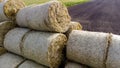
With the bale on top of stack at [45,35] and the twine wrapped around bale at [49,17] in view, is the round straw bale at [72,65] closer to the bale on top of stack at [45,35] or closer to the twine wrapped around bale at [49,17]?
the bale on top of stack at [45,35]

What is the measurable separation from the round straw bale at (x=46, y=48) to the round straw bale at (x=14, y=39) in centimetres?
29

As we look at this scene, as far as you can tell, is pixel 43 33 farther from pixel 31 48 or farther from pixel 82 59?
pixel 82 59

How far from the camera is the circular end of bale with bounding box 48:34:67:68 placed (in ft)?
14.4

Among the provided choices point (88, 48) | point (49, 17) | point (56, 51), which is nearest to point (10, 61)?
point (56, 51)

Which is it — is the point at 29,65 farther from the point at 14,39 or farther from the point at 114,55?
the point at 114,55

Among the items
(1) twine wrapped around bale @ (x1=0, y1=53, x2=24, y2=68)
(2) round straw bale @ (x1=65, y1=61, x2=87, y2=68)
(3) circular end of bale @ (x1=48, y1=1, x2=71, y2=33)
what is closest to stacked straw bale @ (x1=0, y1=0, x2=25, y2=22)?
(1) twine wrapped around bale @ (x1=0, y1=53, x2=24, y2=68)

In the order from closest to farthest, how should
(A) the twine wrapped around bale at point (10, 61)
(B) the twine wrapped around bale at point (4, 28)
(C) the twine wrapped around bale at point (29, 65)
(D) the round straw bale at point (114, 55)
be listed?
(D) the round straw bale at point (114, 55) < (C) the twine wrapped around bale at point (29, 65) < (A) the twine wrapped around bale at point (10, 61) < (B) the twine wrapped around bale at point (4, 28)

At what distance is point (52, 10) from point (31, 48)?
87 centimetres

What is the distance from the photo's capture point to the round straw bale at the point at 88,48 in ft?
13.1

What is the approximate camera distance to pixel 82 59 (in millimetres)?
4199

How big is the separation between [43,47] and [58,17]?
25.8 inches

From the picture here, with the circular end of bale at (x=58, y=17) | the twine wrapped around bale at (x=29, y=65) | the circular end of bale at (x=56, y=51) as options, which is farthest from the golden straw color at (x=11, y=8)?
the circular end of bale at (x=56, y=51)

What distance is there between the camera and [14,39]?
17.4 feet

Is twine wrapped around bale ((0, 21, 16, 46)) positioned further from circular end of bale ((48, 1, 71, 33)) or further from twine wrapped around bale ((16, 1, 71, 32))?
circular end of bale ((48, 1, 71, 33))
